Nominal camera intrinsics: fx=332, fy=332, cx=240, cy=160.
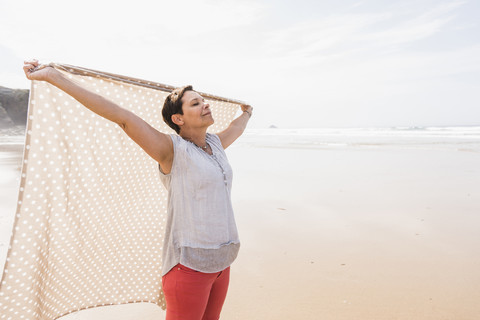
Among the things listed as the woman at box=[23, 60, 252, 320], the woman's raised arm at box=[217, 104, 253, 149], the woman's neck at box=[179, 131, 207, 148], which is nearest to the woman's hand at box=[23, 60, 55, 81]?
the woman at box=[23, 60, 252, 320]

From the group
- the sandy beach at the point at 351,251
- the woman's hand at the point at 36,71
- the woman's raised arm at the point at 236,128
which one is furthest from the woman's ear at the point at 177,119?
the sandy beach at the point at 351,251

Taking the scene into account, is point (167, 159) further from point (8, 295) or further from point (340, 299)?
point (340, 299)

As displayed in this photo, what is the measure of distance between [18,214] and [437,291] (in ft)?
11.7

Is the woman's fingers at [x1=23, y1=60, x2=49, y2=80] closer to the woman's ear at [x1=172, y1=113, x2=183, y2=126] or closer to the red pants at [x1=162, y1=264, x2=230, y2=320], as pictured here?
the woman's ear at [x1=172, y1=113, x2=183, y2=126]

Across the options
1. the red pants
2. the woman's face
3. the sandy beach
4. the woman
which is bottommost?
the sandy beach

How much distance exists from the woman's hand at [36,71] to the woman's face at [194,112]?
2.35ft

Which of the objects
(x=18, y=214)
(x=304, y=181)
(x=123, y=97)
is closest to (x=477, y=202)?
(x=304, y=181)

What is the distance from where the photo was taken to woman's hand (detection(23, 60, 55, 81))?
4.98 feet

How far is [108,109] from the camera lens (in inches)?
62.5

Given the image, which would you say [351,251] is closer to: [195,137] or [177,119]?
[195,137]

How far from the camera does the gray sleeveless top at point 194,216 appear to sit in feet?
5.76

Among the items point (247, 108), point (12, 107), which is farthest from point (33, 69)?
point (12, 107)

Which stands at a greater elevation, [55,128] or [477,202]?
[55,128]

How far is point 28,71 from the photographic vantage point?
1523mm
